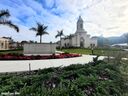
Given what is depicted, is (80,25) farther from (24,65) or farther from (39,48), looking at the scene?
(24,65)

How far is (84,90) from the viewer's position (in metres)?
5.43

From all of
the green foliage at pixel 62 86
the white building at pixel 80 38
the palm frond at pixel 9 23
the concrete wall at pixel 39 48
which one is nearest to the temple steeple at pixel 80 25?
the white building at pixel 80 38

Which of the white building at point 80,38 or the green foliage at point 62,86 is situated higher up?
the white building at point 80,38

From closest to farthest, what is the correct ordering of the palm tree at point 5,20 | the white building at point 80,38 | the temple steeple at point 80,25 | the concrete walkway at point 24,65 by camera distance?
the concrete walkway at point 24,65
the palm tree at point 5,20
the temple steeple at point 80,25
the white building at point 80,38

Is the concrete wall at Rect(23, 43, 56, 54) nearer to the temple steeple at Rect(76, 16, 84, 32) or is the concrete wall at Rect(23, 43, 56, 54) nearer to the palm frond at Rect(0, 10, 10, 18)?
the palm frond at Rect(0, 10, 10, 18)

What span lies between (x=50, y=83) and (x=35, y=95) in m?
1.08

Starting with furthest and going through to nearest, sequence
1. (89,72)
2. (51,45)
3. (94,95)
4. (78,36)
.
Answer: (78,36), (51,45), (89,72), (94,95)

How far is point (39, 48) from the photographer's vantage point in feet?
88.8

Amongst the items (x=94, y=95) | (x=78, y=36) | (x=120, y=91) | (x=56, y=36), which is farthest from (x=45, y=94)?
(x=78, y=36)

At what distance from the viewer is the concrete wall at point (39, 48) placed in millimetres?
26573

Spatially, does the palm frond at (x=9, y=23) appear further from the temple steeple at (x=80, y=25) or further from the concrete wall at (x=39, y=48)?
the temple steeple at (x=80, y=25)

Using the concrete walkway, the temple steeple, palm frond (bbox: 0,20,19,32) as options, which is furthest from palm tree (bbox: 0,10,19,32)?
the temple steeple

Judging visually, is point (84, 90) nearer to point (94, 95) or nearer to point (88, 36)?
point (94, 95)

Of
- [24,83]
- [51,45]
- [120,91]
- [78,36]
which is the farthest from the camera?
[78,36]
